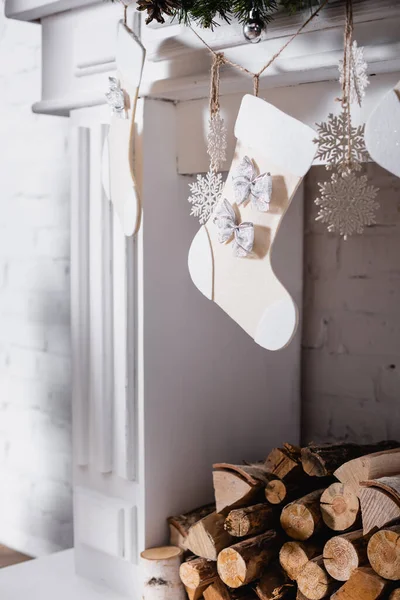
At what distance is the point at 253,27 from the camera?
1070mm

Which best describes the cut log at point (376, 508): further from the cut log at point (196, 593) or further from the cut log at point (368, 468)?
the cut log at point (196, 593)

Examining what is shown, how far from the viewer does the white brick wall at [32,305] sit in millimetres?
2002

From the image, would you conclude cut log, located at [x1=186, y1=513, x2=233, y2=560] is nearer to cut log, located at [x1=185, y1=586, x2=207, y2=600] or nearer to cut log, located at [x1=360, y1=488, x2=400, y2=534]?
cut log, located at [x1=185, y1=586, x2=207, y2=600]

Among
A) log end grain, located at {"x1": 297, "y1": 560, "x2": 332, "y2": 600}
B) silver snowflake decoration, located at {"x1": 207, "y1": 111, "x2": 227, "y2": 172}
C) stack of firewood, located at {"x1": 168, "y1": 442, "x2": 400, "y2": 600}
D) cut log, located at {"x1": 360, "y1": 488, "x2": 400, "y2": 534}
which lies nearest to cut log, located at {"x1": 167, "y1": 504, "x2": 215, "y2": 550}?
stack of firewood, located at {"x1": 168, "y1": 442, "x2": 400, "y2": 600}

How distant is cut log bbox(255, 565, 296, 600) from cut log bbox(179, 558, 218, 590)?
86mm

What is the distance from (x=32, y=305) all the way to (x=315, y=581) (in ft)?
3.83

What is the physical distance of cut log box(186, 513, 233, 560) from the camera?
1.27 m

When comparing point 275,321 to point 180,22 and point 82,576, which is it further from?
point 82,576

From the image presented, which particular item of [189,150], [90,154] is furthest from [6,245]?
[189,150]

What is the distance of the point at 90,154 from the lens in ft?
4.69

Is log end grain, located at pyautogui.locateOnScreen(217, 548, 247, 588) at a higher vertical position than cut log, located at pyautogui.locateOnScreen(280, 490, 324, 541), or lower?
lower

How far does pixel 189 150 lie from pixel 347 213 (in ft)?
1.55

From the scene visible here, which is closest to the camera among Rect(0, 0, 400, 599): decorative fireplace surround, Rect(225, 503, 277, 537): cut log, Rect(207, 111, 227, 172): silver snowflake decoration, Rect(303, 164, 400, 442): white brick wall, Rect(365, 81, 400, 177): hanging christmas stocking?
Rect(365, 81, 400, 177): hanging christmas stocking

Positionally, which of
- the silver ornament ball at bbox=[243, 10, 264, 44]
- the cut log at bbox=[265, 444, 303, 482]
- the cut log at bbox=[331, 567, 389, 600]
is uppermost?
the silver ornament ball at bbox=[243, 10, 264, 44]
